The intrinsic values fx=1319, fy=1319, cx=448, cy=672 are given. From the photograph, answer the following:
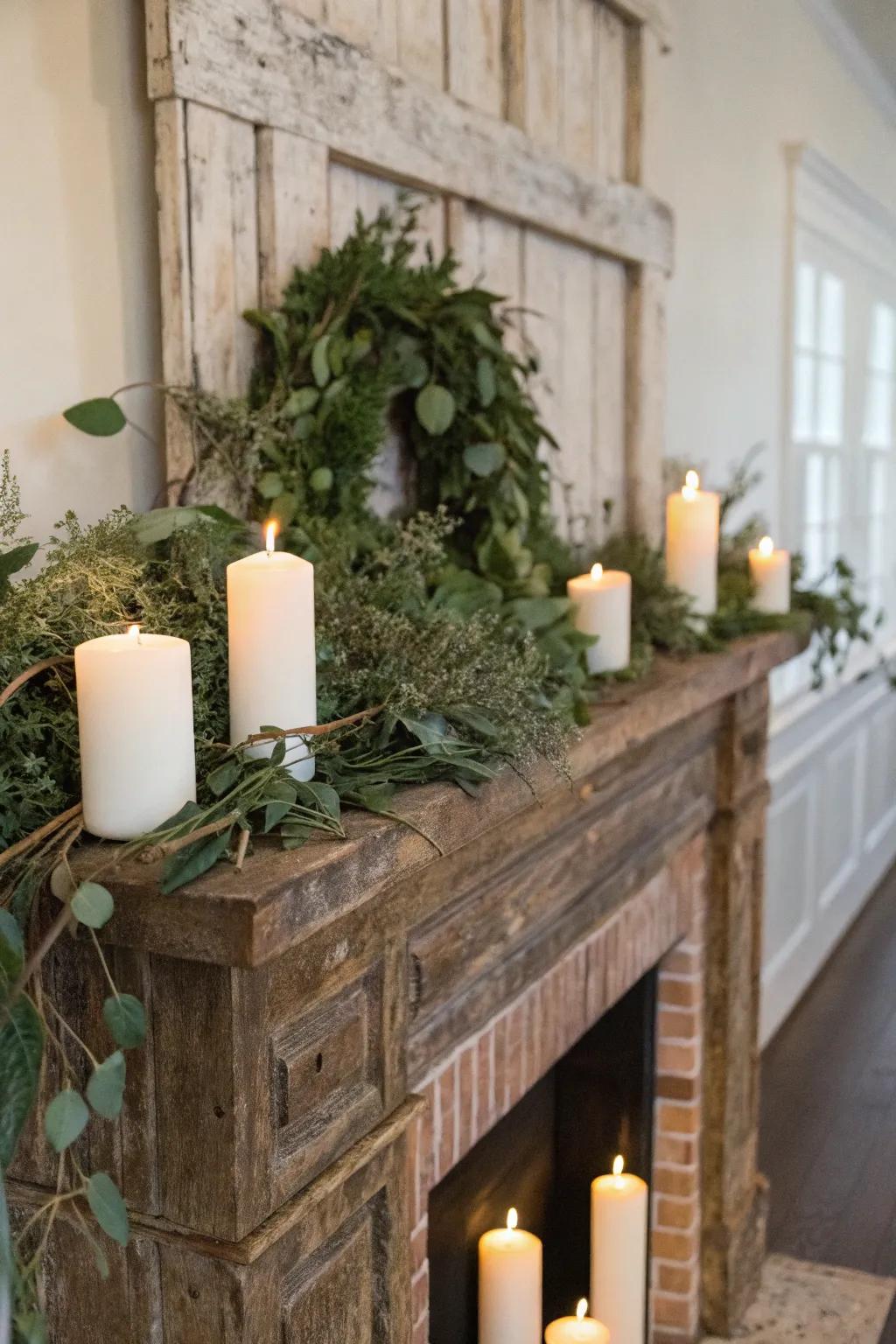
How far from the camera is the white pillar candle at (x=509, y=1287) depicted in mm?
1707

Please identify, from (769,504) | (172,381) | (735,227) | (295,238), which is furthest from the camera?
(769,504)

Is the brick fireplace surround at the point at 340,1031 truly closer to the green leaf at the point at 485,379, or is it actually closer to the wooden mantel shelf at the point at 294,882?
the wooden mantel shelf at the point at 294,882

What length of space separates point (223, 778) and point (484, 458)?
706 millimetres

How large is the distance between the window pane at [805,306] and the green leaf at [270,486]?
2.57 metres

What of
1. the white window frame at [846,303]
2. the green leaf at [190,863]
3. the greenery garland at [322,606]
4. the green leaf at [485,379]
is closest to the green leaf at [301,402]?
the greenery garland at [322,606]

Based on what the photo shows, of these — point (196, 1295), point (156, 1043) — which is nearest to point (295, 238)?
point (156, 1043)

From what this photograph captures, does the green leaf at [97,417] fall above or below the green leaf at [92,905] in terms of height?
above

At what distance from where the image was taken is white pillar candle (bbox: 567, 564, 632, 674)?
161 centimetres

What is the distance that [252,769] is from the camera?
0.95 meters

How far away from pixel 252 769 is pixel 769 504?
2582 millimetres

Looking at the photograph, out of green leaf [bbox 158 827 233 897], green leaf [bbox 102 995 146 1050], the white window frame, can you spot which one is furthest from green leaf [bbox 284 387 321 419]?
the white window frame

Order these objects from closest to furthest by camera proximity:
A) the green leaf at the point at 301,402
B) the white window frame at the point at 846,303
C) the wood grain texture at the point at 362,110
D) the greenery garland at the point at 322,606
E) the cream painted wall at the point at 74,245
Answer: the greenery garland at the point at 322,606 → the cream painted wall at the point at 74,245 → the wood grain texture at the point at 362,110 → the green leaf at the point at 301,402 → the white window frame at the point at 846,303

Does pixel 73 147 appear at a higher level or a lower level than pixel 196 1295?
higher

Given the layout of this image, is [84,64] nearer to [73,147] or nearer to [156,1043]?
[73,147]
